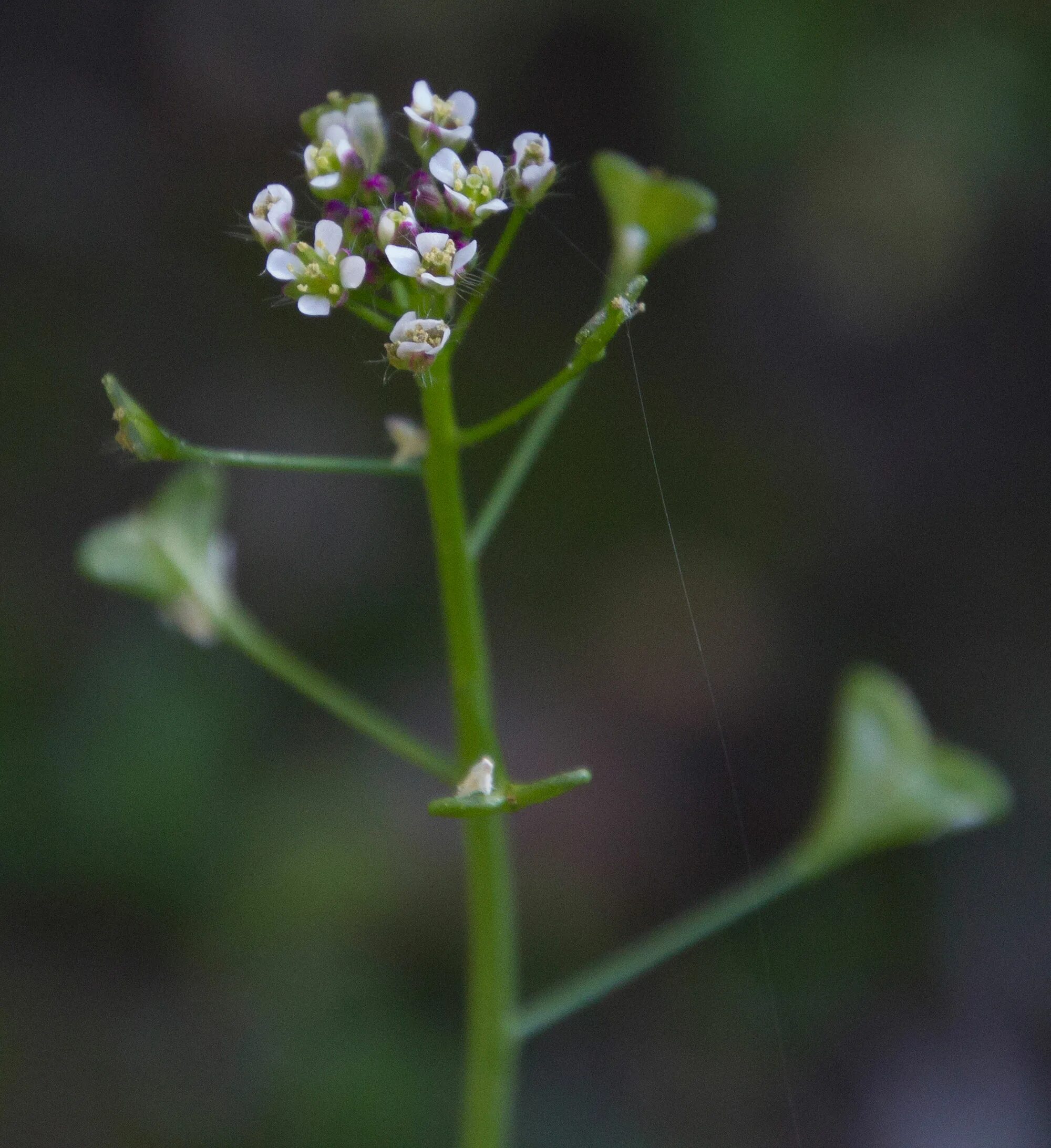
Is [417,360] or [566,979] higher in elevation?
[417,360]

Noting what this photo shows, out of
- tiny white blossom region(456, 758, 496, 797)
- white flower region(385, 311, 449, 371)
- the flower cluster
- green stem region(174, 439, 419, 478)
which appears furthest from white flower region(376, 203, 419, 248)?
tiny white blossom region(456, 758, 496, 797)

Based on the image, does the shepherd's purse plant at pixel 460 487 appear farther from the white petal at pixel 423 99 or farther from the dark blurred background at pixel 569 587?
the dark blurred background at pixel 569 587

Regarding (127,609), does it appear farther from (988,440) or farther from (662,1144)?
(988,440)

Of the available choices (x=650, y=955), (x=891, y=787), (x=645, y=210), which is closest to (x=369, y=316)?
(x=645, y=210)

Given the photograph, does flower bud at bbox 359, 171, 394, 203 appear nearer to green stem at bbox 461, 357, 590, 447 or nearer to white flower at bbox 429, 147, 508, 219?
white flower at bbox 429, 147, 508, 219

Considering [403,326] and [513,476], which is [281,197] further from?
[513,476]

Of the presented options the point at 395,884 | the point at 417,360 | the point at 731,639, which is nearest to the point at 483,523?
the point at 417,360
